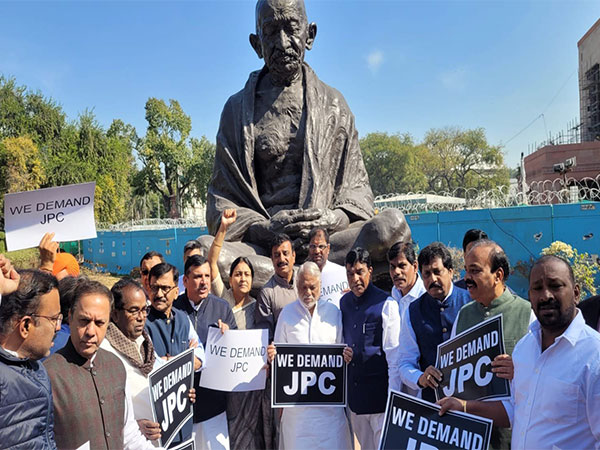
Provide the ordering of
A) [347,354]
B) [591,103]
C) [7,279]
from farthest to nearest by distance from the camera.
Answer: [591,103], [347,354], [7,279]

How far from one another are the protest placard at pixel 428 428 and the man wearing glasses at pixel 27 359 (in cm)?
150

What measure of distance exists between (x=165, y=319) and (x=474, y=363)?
1735 millimetres

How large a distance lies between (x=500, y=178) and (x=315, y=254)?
154 feet

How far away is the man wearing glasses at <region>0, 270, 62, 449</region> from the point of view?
190 cm

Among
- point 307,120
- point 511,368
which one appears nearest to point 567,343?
point 511,368

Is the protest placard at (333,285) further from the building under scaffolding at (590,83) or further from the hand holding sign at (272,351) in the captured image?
the building under scaffolding at (590,83)

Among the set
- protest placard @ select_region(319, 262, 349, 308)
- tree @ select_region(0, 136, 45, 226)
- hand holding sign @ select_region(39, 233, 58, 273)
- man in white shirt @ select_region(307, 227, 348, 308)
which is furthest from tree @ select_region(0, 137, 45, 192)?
protest placard @ select_region(319, 262, 349, 308)

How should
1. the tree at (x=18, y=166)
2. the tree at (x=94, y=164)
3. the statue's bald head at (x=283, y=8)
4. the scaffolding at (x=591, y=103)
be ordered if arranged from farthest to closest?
1. the scaffolding at (x=591, y=103)
2. the tree at (x=94, y=164)
3. the tree at (x=18, y=166)
4. the statue's bald head at (x=283, y=8)

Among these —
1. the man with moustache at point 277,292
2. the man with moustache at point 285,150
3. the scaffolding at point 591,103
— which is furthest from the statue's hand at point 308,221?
the scaffolding at point 591,103

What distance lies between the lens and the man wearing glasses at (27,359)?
6.23 ft

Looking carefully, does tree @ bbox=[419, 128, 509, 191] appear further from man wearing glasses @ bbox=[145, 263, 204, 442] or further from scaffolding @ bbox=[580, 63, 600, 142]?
man wearing glasses @ bbox=[145, 263, 204, 442]

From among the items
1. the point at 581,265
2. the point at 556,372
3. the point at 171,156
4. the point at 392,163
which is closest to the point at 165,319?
the point at 556,372

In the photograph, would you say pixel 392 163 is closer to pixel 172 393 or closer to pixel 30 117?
pixel 30 117

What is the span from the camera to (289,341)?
3533 millimetres
